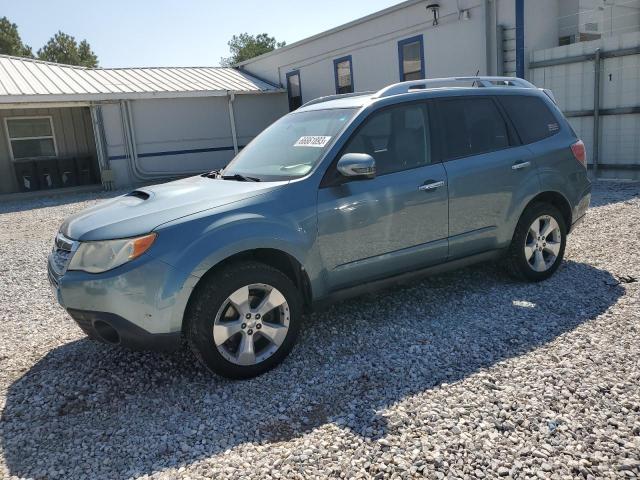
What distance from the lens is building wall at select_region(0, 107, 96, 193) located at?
17.5m

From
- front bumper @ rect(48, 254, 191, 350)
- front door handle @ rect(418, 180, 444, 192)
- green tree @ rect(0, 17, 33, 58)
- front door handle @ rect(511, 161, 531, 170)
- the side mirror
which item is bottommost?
front bumper @ rect(48, 254, 191, 350)

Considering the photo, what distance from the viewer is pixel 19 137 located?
17.7 meters

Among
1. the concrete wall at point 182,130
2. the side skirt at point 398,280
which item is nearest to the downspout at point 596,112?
the side skirt at point 398,280

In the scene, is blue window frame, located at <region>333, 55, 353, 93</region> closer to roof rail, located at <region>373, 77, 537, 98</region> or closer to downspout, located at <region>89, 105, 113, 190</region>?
downspout, located at <region>89, 105, 113, 190</region>

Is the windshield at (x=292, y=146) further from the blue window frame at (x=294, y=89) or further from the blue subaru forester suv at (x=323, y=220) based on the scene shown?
the blue window frame at (x=294, y=89)

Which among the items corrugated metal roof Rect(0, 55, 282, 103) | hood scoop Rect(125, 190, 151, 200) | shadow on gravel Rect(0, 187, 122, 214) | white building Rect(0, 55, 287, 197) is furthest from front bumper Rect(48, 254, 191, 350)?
white building Rect(0, 55, 287, 197)

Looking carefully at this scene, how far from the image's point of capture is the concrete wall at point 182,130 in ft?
59.1

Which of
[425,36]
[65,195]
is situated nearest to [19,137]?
[65,195]

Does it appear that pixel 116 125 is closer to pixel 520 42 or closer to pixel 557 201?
pixel 520 42

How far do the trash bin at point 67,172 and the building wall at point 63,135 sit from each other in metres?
0.39

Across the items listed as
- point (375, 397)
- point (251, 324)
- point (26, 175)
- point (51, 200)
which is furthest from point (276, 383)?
point (26, 175)

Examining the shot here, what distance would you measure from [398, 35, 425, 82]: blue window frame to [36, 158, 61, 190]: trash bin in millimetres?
11671

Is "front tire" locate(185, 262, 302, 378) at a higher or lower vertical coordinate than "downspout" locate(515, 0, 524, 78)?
lower

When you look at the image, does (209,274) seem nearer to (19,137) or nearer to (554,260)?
(554,260)
